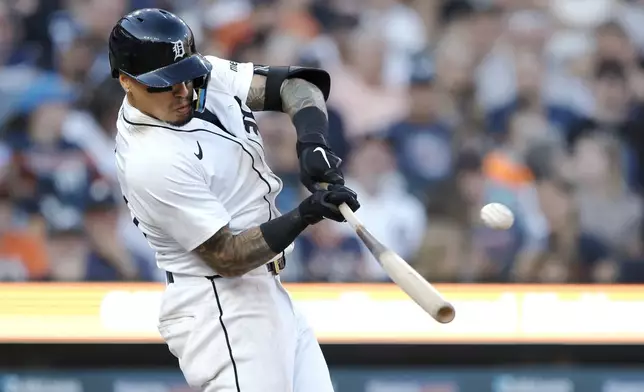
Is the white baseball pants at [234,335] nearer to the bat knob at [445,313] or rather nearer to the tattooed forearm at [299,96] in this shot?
the tattooed forearm at [299,96]

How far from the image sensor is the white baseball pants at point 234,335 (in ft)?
9.80

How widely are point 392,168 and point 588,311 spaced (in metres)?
1.46

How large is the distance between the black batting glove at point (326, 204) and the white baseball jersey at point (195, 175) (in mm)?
260

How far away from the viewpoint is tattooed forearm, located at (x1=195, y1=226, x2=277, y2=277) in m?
2.87

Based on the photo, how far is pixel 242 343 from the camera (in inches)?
118

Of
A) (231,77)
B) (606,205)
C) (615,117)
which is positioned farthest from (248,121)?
(615,117)

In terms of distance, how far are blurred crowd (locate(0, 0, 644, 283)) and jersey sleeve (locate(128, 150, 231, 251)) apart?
2.32 m

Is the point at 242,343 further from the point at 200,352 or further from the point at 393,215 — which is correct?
the point at 393,215

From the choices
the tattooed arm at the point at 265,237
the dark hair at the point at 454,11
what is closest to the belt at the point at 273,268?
the tattooed arm at the point at 265,237

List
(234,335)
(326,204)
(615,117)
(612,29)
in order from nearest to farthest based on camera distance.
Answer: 1. (326,204)
2. (234,335)
3. (615,117)
4. (612,29)

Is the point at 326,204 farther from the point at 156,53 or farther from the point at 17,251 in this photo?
the point at 17,251

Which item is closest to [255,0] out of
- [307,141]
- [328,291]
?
[328,291]

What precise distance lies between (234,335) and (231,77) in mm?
787

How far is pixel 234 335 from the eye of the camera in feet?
9.82
